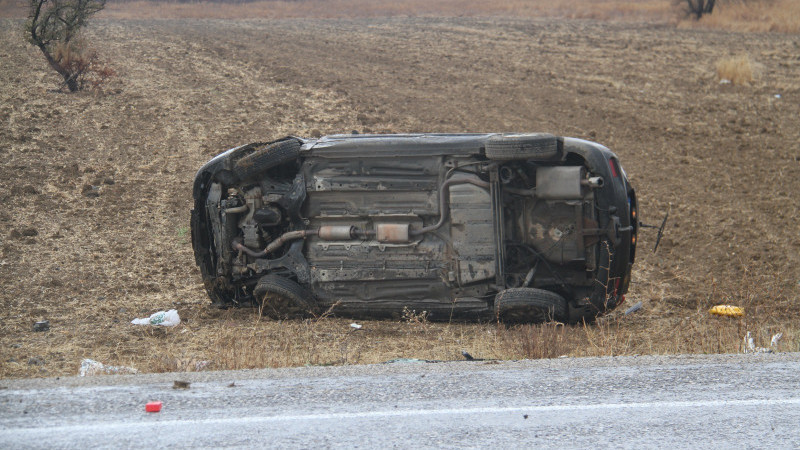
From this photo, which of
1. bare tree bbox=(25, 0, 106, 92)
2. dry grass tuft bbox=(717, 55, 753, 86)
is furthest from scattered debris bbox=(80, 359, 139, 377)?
dry grass tuft bbox=(717, 55, 753, 86)

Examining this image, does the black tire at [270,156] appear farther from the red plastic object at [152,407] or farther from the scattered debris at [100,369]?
the red plastic object at [152,407]

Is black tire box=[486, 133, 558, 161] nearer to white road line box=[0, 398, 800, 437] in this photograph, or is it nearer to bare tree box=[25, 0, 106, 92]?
white road line box=[0, 398, 800, 437]

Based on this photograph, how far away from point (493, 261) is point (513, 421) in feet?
10.9

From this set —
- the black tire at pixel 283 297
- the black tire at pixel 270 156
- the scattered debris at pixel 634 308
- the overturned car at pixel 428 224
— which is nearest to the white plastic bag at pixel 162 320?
the overturned car at pixel 428 224

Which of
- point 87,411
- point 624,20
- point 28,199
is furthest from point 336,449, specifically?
point 624,20

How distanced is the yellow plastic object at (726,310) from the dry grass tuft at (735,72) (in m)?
13.9

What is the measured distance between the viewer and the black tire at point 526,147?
26.1 feet

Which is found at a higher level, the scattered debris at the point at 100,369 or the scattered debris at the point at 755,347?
the scattered debris at the point at 100,369

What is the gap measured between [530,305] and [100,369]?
12.3ft

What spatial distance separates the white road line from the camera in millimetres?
5098

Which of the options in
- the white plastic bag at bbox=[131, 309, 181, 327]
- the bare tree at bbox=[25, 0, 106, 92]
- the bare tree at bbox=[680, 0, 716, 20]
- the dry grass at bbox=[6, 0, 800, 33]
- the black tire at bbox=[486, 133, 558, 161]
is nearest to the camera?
the black tire at bbox=[486, 133, 558, 161]

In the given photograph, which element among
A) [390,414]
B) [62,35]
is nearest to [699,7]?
[62,35]

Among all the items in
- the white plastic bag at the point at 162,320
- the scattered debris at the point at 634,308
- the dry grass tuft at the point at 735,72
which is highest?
the dry grass tuft at the point at 735,72

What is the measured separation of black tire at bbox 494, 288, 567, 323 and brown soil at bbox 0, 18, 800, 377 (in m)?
0.25
